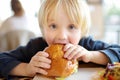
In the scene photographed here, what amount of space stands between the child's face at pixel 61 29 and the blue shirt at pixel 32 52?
0.38ft

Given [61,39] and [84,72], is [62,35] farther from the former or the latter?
[84,72]

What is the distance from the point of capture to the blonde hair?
27.2 inches

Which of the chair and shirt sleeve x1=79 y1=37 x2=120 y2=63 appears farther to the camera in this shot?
the chair

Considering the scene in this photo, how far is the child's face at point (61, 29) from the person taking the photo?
0.67 meters

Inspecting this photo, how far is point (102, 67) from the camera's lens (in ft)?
2.49

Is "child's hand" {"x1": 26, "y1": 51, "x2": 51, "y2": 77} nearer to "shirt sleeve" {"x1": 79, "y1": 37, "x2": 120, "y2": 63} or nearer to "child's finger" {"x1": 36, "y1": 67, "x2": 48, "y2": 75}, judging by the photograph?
"child's finger" {"x1": 36, "y1": 67, "x2": 48, "y2": 75}

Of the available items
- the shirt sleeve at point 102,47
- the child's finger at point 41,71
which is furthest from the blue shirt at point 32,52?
the child's finger at point 41,71

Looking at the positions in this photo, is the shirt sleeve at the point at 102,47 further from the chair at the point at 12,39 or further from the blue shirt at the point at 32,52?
the chair at the point at 12,39

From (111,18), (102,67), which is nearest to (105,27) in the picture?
(111,18)

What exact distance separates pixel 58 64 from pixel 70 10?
0.50 ft

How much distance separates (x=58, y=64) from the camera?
63cm

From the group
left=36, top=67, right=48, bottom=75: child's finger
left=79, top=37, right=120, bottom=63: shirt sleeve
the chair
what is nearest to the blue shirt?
left=79, top=37, right=120, bottom=63: shirt sleeve

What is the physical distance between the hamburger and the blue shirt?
0.14 m

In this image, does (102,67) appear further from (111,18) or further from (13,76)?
(111,18)
